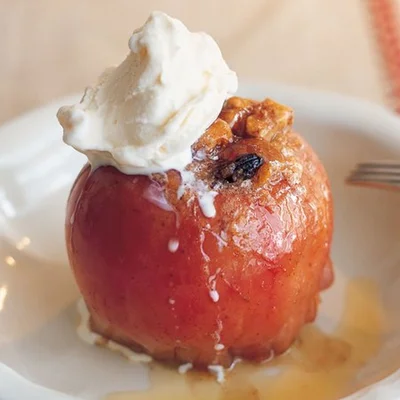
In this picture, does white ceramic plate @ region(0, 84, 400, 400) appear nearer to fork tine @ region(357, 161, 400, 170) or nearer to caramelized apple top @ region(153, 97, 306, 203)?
fork tine @ region(357, 161, 400, 170)

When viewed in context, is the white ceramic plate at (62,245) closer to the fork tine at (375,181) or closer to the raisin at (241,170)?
the fork tine at (375,181)

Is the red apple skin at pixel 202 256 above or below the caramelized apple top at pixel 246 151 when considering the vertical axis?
below

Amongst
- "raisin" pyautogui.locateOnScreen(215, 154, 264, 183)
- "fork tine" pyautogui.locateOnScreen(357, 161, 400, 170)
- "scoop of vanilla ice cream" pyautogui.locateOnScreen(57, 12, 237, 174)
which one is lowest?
"raisin" pyautogui.locateOnScreen(215, 154, 264, 183)

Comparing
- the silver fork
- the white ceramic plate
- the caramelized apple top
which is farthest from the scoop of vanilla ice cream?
the silver fork

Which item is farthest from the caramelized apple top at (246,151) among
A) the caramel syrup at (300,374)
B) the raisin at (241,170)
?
the caramel syrup at (300,374)

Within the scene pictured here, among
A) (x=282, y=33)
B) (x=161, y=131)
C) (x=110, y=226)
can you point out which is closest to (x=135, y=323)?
(x=110, y=226)

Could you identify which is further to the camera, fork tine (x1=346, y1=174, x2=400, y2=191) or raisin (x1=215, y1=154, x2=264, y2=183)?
fork tine (x1=346, y1=174, x2=400, y2=191)

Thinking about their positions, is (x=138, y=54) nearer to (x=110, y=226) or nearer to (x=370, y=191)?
(x=110, y=226)
